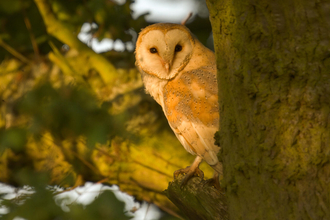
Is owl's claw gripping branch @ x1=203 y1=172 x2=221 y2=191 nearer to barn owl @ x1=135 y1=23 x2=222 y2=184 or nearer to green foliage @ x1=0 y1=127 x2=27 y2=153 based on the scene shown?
barn owl @ x1=135 y1=23 x2=222 y2=184

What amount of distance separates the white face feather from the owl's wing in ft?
0.23

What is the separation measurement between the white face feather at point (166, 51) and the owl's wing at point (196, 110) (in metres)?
0.07

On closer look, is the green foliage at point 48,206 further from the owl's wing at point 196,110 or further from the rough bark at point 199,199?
the owl's wing at point 196,110

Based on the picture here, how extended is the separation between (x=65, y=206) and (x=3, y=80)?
187 centimetres

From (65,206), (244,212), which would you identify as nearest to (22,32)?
(65,206)

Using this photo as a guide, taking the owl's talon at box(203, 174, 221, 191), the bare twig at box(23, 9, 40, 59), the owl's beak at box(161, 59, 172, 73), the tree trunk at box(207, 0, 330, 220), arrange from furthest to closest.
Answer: the bare twig at box(23, 9, 40, 59) → the owl's beak at box(161, 59, 172, 73) → the owl's talon at box(203, 174, 221, 191) → the tree trunk at box(207, 0, 330, 220)

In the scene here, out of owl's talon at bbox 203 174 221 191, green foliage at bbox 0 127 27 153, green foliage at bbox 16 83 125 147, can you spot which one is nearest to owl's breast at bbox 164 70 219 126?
owl's talon at bbox 203 174 221 191

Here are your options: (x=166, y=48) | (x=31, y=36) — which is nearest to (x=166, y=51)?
(x=166, y=48)

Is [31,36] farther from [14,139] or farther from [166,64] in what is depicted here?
[166,64]

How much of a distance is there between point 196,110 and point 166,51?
33 centimetres

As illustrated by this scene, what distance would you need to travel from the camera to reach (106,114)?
74.4 inches

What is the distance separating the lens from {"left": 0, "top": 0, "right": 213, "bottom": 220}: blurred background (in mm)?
1741

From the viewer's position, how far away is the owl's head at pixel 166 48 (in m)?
1.63

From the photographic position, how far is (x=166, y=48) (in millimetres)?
1622
